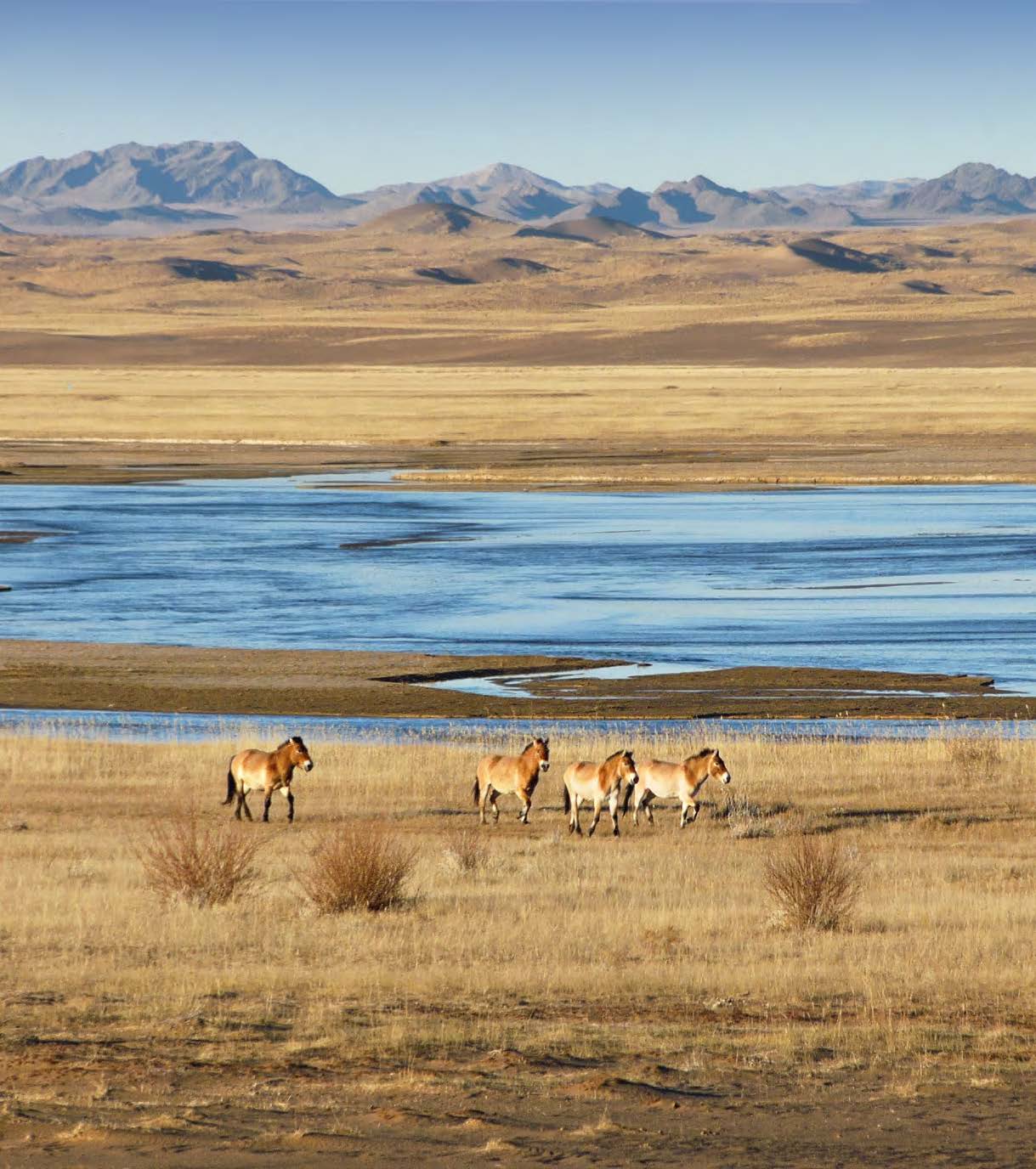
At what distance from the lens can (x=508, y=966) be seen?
12938mm

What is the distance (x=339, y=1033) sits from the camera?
10984 millimetres

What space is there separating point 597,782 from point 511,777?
106 centimetres

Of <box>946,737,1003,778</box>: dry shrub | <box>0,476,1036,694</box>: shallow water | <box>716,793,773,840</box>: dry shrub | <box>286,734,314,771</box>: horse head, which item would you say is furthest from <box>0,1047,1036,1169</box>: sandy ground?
<box>0,476,1036,694</box>: shallow water

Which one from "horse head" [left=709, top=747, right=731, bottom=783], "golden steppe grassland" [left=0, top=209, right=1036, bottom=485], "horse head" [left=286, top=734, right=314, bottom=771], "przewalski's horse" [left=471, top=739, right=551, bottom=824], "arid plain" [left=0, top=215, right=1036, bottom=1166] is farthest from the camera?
"golden steppe grassland" [left=0, top=209, right=1036, bottom=485]

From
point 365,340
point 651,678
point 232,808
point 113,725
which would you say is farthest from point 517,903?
point 365,340

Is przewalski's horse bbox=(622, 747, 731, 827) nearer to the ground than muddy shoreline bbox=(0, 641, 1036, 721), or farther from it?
farther from it

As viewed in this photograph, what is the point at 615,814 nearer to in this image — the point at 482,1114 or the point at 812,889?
the point at 812,889

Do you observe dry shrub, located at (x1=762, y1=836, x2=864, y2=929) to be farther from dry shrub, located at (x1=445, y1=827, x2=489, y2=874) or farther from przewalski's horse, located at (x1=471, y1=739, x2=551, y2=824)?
przewalski's horse, located at (x1=471, y1=739, x2=551, y2=824)

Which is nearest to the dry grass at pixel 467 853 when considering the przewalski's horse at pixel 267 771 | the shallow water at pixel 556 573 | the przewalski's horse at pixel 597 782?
the przewalski's horse at pixel 597 782

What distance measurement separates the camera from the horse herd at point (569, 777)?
60.0 feet

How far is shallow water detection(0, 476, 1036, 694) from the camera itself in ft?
115

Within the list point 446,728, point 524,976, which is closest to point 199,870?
point 524,976

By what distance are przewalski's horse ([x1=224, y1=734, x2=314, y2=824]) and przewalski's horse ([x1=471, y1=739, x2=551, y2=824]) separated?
5.67 ft

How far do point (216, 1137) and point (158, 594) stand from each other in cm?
3318
